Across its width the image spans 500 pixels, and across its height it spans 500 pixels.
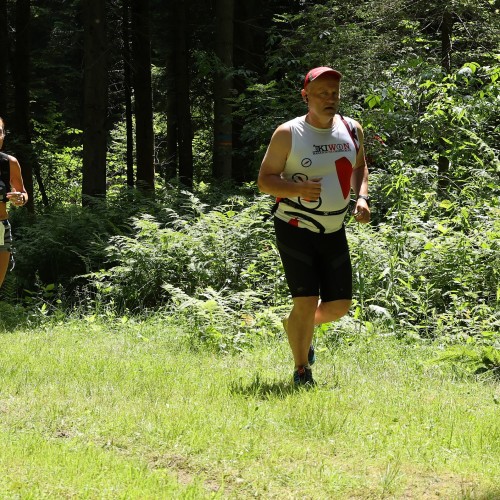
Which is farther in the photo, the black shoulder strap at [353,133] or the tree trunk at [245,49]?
the tree trunk at [245,49]

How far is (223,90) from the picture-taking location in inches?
669

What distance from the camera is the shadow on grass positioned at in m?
5.48

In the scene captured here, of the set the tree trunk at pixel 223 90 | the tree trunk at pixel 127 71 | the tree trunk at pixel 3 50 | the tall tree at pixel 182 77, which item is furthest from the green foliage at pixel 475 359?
the tree trunk at pixel 3 50

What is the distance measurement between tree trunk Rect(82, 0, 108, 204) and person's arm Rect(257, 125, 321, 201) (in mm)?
10247

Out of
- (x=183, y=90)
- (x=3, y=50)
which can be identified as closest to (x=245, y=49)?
(x=183, y=90)

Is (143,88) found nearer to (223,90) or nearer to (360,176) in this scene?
(223,90)

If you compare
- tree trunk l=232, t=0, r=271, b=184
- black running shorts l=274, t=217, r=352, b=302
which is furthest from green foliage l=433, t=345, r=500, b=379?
tree trunk l=232, t=0, r=271, b=184

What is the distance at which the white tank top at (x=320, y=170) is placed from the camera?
564cm

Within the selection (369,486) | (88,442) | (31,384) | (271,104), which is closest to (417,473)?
(369,486)

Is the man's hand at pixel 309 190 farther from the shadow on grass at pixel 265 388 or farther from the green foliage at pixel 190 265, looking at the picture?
the green foliage at pixel 190 265

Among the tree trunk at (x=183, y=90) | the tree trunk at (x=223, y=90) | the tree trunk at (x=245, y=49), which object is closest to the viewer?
the tree trunk at (x=223, y=90)

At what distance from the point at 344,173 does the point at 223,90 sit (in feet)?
38.4

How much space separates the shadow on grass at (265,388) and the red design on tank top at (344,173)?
4.87ft

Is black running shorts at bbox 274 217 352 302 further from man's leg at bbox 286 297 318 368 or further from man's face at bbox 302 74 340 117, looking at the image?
man's face at bbox 302 74 340 117
